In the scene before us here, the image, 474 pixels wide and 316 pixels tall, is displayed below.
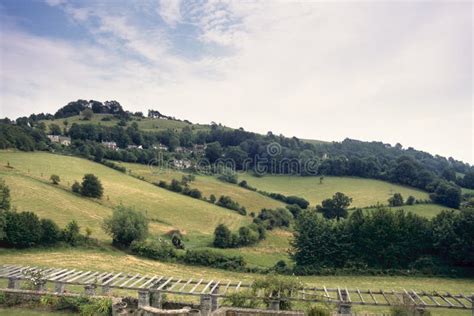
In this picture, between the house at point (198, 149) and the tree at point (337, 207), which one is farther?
the house at point (198, 149)

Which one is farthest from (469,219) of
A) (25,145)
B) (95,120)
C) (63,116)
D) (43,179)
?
(63,116)

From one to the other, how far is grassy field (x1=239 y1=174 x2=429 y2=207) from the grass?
8.13m

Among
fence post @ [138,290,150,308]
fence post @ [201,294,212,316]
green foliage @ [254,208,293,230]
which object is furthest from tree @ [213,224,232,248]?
fence post @ [138,290,150,308]

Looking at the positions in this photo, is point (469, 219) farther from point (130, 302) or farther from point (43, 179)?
point (43, 179)

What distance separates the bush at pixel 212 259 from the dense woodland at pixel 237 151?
46388mm

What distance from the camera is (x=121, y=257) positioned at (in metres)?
34.4

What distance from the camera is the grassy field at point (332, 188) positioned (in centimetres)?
7294

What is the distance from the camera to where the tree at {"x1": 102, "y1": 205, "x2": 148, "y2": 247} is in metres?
37.4

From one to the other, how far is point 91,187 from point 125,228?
18.9m

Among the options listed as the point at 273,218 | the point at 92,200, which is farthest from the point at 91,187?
the point at 273,218

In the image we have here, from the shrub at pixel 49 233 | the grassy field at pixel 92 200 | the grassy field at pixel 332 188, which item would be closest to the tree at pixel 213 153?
the grassy field at pixel 332 188

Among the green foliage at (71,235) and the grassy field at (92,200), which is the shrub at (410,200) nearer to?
the grassy field at (92,200)

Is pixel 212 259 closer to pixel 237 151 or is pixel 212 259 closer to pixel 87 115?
pixel 237 151

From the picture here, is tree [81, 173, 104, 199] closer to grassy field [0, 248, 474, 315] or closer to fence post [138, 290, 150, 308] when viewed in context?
grassy field [0, 248, 474, 315]
